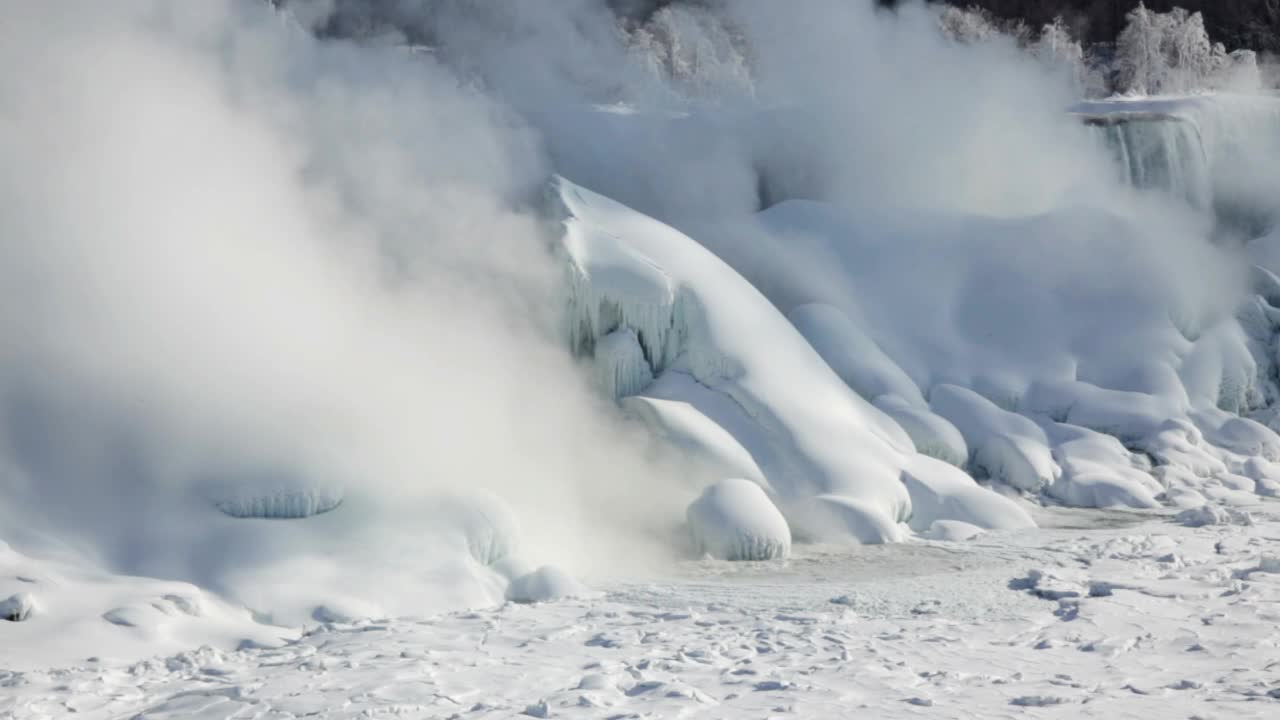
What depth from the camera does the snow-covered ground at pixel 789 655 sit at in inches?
205

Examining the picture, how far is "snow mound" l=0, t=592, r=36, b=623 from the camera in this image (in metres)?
5.96

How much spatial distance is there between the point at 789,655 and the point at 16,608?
3.55 meters

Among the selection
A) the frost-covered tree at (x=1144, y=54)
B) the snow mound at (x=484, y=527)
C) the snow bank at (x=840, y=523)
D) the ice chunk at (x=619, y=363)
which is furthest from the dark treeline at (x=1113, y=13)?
the snow mound at (x=484, y=527)

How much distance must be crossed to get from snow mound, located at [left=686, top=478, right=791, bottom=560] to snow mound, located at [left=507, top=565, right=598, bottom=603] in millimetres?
1346

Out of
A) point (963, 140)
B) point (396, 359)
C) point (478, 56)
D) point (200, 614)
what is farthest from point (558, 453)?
point (478, 56)

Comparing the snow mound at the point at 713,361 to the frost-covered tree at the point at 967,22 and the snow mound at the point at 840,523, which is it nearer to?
the snow mound at the point at 840,523

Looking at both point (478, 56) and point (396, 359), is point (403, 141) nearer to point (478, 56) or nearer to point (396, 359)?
point (396, 359)

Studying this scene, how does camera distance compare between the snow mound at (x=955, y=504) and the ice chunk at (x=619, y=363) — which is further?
the ice chunk at (x=619, y=363)

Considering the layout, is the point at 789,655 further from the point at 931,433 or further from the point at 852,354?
the point at 852,354

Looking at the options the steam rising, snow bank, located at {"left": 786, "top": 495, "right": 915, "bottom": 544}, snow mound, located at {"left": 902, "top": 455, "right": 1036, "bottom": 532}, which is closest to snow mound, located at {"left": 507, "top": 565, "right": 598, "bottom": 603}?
the steam rising

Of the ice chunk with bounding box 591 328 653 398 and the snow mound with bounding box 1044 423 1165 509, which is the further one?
the snow mound with bounding box 1044 423 1165 509

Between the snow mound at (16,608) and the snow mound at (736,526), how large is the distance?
4.01 metres

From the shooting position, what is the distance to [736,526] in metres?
8.31

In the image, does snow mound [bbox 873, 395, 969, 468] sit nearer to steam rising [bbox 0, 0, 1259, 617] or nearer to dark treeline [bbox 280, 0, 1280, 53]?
steam rising [bbox 0, 0, 1259, 617]
